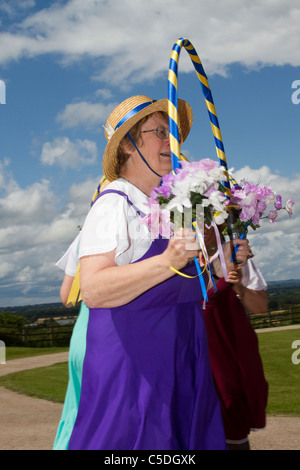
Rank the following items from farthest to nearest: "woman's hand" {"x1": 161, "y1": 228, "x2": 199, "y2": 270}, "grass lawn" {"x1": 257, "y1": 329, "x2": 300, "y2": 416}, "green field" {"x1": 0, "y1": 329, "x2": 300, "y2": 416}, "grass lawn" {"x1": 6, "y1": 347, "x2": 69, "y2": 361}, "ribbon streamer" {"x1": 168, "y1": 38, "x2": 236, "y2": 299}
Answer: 1. "grass lawn" {"x1": 6, "y1": 347, "x2": 69, "y2": 361}
2. "green field" {"x1": 0, "y1": 329, "x2": 300, "y2": 416}
3. "grass lawn" {"x1": 257, "y1": 329, "x2": 300, "y2": 416}
4. "ribbon streamer" {"x1": 168, "y1": 38, "x2": 236, "y2": 299}
5. "woman's hand" {"x1": 161, "y1": 228, "x2": 199, "y2": 270}

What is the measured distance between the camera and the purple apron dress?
227 cm

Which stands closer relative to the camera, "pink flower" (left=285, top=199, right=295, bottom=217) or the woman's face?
the woman's face

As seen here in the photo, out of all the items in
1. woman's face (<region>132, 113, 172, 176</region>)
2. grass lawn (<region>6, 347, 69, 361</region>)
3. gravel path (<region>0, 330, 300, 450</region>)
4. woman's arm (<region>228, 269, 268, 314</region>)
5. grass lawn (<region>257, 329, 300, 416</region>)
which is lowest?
grass lawn (<region>6, 347, 69, 361</region>)

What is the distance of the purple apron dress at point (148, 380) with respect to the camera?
2273mm

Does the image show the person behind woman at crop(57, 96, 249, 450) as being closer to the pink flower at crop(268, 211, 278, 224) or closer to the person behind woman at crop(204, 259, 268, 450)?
the pink flower at crop(268, 211, 278, 224)

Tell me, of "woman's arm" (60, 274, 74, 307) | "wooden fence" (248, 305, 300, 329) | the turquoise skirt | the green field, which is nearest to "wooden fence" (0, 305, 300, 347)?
the green field

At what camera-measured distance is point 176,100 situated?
2490 mm

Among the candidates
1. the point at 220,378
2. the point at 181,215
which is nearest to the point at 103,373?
the point at 181,215

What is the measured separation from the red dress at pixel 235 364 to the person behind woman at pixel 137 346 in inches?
44.6

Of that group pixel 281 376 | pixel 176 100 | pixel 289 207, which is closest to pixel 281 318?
pixel 281 376

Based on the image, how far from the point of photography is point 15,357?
19.7 metres

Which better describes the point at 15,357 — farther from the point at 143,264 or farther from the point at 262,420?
the point at 143,264

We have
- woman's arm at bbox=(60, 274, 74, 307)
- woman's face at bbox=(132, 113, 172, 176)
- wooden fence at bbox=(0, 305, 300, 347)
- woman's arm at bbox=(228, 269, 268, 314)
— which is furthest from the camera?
wooden fence at bbox=(0, 305, 300, 347)

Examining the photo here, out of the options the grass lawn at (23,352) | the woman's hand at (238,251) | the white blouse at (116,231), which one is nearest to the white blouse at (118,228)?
the white blouse at (116,231)
